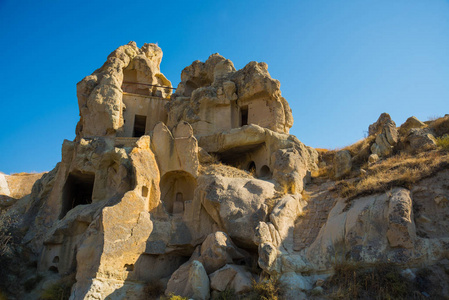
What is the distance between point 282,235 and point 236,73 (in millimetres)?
12121

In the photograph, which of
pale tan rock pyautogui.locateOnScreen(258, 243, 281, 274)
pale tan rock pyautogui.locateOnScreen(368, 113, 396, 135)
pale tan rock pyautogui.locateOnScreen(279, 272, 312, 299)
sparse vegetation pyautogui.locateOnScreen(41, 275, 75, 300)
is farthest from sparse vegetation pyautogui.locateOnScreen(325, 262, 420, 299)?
pale tan rock pyautogui.locateOnScreen(368, 113, 396, 135)

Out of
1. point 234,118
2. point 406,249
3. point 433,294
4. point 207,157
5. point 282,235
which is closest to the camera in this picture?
point 433,294

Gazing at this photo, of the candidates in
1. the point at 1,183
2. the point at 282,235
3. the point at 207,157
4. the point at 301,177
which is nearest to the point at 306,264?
the point at 282,235

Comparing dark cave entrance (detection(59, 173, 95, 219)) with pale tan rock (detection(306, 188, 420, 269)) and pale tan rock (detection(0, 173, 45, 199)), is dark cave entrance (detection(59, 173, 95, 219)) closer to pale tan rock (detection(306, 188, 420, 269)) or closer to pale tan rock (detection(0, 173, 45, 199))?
pale tan rock (detection(0, 173, 45, 199))

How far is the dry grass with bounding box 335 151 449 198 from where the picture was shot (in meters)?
12.3

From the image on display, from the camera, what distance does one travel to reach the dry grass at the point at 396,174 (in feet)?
40.2

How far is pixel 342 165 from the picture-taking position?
17.3 m

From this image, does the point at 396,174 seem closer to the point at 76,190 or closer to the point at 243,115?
the point at 243,115

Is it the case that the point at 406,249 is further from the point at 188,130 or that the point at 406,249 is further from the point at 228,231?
the point at 188,130

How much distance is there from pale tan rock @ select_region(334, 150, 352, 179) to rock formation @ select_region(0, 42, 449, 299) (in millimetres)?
61

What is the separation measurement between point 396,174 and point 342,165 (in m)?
4.04

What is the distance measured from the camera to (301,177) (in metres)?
16.2

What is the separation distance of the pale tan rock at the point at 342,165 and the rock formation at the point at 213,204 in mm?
61

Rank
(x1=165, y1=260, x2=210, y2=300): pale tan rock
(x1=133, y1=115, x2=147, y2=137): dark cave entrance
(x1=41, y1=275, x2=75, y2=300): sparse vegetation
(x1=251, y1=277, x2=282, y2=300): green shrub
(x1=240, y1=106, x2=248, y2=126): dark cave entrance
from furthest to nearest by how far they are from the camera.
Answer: (x1=133, y1=115, x2=147, y2=137): dark cave entrance, (x1=240, y1=106, x2=248, y2=126): dark cave entrance, (x1=41, y1=275, x2=75, y2=300): sparse vegetation, (x1=165, y1=260, x2=210, y2=300): pale tan rock, (x1=251, y1=277, x2=282, y2=300): green shrub
